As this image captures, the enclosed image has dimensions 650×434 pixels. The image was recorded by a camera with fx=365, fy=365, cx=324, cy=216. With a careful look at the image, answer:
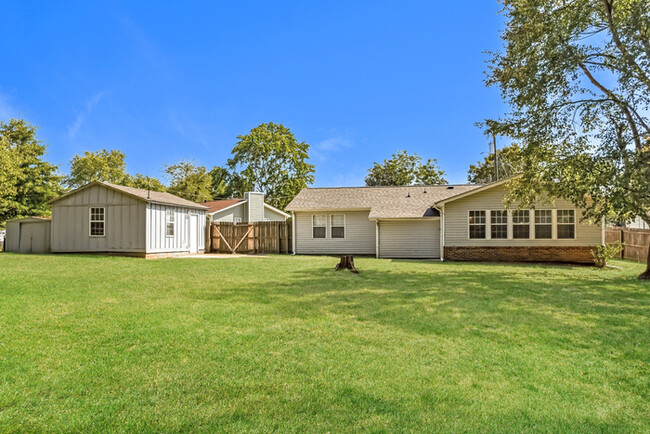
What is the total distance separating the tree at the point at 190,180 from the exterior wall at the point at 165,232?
19.5 m

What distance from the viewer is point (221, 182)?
41875 millimetres

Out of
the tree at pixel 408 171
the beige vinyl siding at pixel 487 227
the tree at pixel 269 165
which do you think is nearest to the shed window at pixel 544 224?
the beige vinyl siding at pixel 487 227

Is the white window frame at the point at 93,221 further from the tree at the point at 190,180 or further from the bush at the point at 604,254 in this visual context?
the bush at the point at 604,254

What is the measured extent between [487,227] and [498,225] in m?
0.48

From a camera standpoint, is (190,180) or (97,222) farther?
(190,180)

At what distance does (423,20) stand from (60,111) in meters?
22.3

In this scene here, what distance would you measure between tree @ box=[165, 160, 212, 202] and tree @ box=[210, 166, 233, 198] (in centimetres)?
67

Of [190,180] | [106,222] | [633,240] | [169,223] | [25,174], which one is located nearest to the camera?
[633,240]

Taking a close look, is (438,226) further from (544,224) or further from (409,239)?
(544,224)

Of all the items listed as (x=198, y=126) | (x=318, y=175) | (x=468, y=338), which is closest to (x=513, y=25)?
(x=468, y=338)

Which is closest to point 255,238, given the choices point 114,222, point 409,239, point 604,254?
point 114,222

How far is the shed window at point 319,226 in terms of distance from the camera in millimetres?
20141

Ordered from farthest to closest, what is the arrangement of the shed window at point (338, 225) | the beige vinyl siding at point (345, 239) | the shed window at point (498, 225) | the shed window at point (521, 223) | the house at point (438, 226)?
the shed window at point (338, 225) → the beige vinyl siding at point (345, 239) → the shed window at point (498, 225) → the shed window at point (521, 223) → the house at point (438, 226)

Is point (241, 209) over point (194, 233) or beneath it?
over
